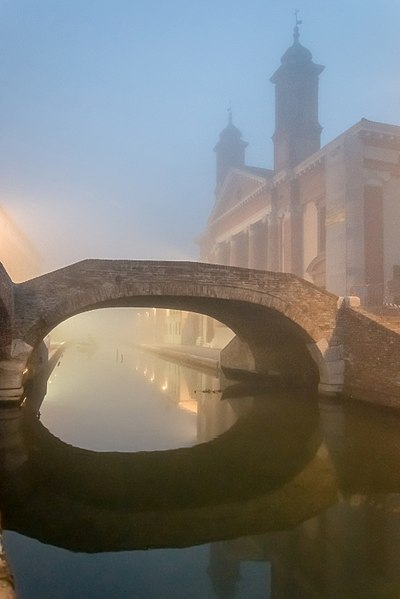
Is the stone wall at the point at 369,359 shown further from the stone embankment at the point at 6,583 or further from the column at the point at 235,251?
the column at the point at 235,251

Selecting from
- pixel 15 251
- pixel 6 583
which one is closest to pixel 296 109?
pixel 15 251

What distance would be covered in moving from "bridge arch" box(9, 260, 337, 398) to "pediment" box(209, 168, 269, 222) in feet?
54.9

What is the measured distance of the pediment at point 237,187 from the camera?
96.4 feet

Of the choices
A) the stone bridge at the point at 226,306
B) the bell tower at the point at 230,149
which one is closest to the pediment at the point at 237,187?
the bell tower at the point at 230,149

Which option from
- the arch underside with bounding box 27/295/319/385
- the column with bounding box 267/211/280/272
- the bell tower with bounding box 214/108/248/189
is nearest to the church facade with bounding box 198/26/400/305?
the column with bounding box 267/211/280/272

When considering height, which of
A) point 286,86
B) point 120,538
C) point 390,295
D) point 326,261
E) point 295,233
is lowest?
point 120,538

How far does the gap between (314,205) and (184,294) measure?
14.7 metres

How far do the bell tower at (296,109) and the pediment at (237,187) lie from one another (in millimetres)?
1773

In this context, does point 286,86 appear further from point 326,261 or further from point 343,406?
point 343,406

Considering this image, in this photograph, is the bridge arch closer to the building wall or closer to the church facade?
the church facade

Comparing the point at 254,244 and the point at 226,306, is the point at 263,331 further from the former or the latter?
the point at 254,244

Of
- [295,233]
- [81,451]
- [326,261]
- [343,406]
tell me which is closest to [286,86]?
[295,233]

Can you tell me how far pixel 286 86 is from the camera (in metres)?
31.0

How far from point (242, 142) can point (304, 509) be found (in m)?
42.7
